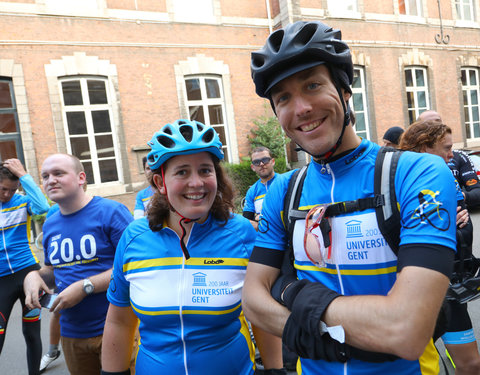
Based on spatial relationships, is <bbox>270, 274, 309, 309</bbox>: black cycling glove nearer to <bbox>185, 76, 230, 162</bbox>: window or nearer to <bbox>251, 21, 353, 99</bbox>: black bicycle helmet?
<bbox>251, 21, 353, 99</bbox>: black bicycle helmet

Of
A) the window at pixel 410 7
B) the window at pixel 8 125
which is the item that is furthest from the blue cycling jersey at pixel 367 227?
the window at pixel 410 7

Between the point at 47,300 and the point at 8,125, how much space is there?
33.4 ft

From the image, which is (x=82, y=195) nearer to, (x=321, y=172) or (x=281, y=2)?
(x=321, y=172)

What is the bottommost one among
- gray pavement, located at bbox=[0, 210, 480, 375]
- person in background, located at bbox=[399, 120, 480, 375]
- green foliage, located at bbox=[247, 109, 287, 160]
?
gray pavement, located at bbox=[0, 210, 480, 375]

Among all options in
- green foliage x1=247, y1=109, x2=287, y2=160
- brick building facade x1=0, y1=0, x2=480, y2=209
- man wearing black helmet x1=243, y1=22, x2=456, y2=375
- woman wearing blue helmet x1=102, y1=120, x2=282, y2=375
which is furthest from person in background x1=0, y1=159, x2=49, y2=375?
green foliage x1=247, y1=109, x2=287, y2=160

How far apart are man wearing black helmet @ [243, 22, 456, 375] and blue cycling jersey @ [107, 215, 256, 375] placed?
1.08ft

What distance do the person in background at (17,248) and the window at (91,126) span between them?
809 cm

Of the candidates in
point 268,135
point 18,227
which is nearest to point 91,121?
point 268,135

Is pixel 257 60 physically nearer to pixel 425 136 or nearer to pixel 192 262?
pixel 192 262

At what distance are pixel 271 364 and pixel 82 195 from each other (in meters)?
2.04

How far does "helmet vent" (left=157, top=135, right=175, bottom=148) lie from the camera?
6.23 feet

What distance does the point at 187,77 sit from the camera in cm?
1311

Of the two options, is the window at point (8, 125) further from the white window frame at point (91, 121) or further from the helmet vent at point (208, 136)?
the helmet vent at point (208, 136)

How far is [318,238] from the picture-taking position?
138 centimetres
